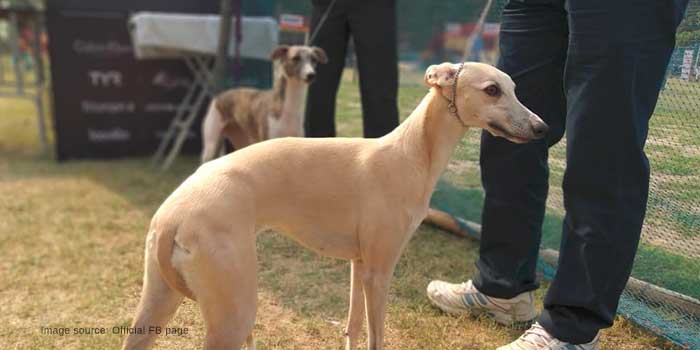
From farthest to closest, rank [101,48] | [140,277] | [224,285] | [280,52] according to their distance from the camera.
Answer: [101,48]
[280,52]
[140,277]
[224,285]

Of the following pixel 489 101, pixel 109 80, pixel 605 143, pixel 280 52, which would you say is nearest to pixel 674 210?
pixel 605 143

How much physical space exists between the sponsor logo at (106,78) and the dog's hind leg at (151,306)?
492cm

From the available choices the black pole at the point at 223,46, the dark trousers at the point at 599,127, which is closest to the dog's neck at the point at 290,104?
the black pole at the point at 223,46

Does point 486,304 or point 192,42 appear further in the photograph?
point 192,42

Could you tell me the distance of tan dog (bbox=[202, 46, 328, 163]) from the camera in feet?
14.0

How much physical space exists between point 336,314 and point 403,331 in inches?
13.8

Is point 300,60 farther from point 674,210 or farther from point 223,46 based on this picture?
point 674,210

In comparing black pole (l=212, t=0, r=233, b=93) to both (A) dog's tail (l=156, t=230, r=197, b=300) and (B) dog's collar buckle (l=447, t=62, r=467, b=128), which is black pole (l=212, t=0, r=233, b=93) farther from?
(A) dog's tail (l=156, t=230, r=197, b=300)

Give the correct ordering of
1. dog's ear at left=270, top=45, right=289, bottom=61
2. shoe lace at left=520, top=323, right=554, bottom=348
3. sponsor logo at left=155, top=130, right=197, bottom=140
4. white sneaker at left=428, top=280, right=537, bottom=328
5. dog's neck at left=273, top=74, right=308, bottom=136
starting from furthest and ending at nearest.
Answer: sponsor logo at left=155, top=130, right=197, bottom=140 → dog's neck at left=273, top=74, right=308, bottom=136 → dog's ear at left=270, top=45, right=289, bottom=61 → white sneaker at left=428, top=280, right=537, bottom=328 → shoe lace at left=520, top=323, right=554, bottom=348

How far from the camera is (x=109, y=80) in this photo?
239 inches

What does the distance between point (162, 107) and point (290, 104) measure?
2.43 metres

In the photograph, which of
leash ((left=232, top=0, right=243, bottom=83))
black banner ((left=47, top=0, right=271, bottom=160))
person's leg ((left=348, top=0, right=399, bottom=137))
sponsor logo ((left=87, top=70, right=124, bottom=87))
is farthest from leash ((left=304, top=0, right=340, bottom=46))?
sponsor logo ((left=87, top=70, right=124, bottom=87))

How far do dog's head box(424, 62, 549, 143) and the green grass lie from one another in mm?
1052

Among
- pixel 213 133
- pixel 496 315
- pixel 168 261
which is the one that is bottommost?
pixel 496 315
